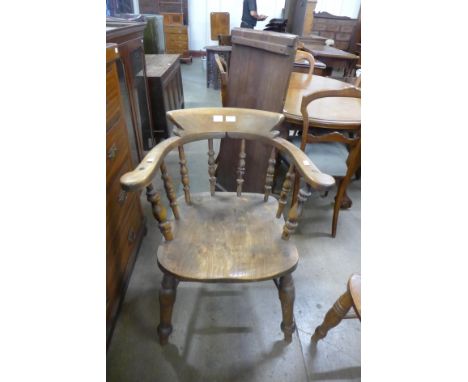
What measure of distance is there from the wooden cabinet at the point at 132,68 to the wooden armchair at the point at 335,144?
984 millimetres

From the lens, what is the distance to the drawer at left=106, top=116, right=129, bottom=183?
0.99 meters

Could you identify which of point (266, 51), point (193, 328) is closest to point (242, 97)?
point (266, 51)

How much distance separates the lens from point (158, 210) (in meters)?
0.84

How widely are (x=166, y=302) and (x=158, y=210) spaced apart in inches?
14.6

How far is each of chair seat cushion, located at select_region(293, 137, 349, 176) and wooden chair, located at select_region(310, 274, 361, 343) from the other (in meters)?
0.80

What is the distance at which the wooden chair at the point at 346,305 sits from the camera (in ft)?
2.63

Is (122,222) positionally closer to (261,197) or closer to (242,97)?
(261,197)

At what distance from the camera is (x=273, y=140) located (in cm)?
100

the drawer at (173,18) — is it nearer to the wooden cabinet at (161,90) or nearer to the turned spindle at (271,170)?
the wooden cabinet at (161,90)

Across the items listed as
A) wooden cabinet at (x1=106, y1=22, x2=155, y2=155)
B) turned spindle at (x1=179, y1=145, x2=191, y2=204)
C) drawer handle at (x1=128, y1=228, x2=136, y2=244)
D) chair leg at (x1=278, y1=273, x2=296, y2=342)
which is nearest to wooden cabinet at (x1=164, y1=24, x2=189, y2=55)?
wooden cabinet at (x1=106, y1=22, x2=155, y2=155)

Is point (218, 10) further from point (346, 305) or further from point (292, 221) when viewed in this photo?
point (346, 305)
